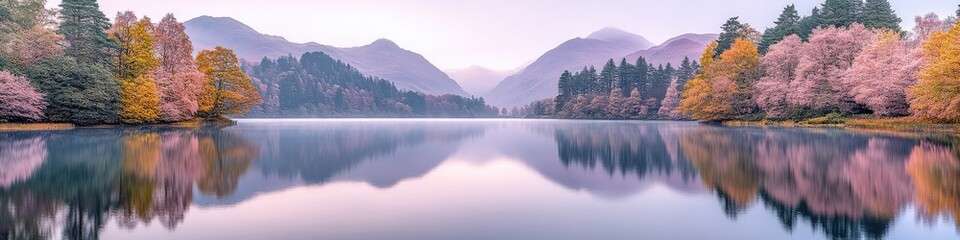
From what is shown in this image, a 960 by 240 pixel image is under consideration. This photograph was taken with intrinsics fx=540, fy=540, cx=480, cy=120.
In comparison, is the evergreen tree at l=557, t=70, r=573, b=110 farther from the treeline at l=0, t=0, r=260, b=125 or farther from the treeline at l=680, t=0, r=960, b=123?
the treeline at l=0, t=0, r=260, b=125

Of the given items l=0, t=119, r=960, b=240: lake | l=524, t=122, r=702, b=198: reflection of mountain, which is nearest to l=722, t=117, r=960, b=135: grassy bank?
l=0, t=119, r=960, b=240: lake

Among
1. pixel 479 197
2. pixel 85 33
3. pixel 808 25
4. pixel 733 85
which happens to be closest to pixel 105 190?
pixel 479 197

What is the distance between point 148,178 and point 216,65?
56218 mm

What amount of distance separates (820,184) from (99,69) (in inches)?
2306

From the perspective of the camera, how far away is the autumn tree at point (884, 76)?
47812 millimetres

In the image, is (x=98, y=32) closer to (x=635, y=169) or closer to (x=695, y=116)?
(x=635, y=169)

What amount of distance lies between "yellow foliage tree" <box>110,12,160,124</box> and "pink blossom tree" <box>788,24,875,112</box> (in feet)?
222

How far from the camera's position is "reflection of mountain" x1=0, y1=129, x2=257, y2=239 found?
9.61 meters

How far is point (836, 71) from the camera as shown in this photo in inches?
2295

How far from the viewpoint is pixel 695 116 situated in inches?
3182

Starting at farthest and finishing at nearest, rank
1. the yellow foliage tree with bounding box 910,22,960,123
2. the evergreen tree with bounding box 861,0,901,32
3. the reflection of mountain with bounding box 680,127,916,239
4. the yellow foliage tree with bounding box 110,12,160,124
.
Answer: the evergreen tree with bounding box 861,0,901,32 → the yellow foliage tree with bounding box 110,12,160,124 → the yellow foliage tree with bounding box 910,22,960,123 → the reflection of mountain with bounding box 680,127,916,239

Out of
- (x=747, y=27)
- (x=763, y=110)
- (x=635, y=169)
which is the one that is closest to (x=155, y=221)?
(x=635, y=169)

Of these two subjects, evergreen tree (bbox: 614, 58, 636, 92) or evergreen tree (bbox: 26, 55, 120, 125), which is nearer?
evergreen tree (bbox: 26, 55, 120, 125)

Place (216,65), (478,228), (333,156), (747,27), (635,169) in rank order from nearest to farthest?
(478,228)
(635,169)
(333,156)
(216,65)
(747,27)
